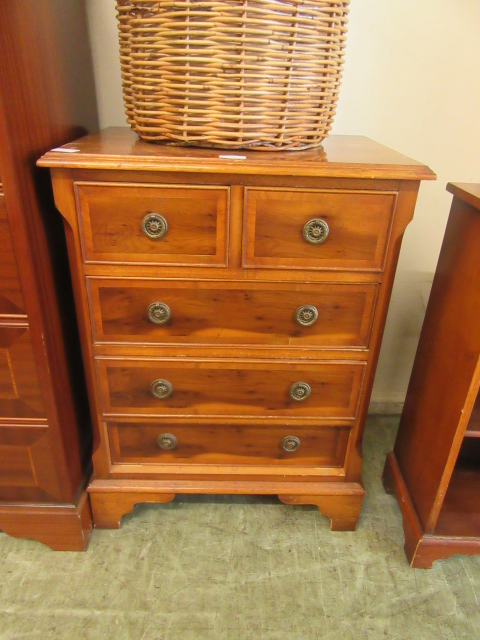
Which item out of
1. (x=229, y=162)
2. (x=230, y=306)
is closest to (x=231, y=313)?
(x=230, y=306)

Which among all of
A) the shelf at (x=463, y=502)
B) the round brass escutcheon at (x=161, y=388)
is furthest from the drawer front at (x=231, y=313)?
the shelf at (x=463, y=502)

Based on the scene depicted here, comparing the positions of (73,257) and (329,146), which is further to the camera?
(329,146)

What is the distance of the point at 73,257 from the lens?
93cm

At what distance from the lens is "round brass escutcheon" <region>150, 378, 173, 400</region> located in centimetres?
106

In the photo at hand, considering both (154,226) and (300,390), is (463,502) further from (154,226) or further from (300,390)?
(154,226)

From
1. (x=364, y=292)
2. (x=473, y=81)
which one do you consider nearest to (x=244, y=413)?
(x=364, y=292)

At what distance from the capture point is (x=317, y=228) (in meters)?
0.90

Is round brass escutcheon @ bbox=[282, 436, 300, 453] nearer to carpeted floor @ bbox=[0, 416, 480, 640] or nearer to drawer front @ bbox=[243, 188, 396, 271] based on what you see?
carpeted floor @ bbox=[0, 416, 480, 640]

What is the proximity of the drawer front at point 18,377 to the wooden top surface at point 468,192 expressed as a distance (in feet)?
3.16

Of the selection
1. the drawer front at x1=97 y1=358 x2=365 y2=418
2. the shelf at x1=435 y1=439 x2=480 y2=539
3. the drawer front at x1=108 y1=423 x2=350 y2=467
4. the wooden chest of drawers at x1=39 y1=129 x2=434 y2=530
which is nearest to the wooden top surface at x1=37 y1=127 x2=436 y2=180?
the wooden chest of drawers at x1=39 y1=129 x2=434 y2=530

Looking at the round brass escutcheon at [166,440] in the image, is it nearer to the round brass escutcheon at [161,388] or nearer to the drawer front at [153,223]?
the round brass escutcheon at [161,388]

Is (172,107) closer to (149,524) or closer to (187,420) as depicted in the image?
(187,420)

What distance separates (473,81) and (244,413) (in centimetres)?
113

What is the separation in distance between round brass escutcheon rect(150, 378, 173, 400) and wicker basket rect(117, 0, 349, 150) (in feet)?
1.75
